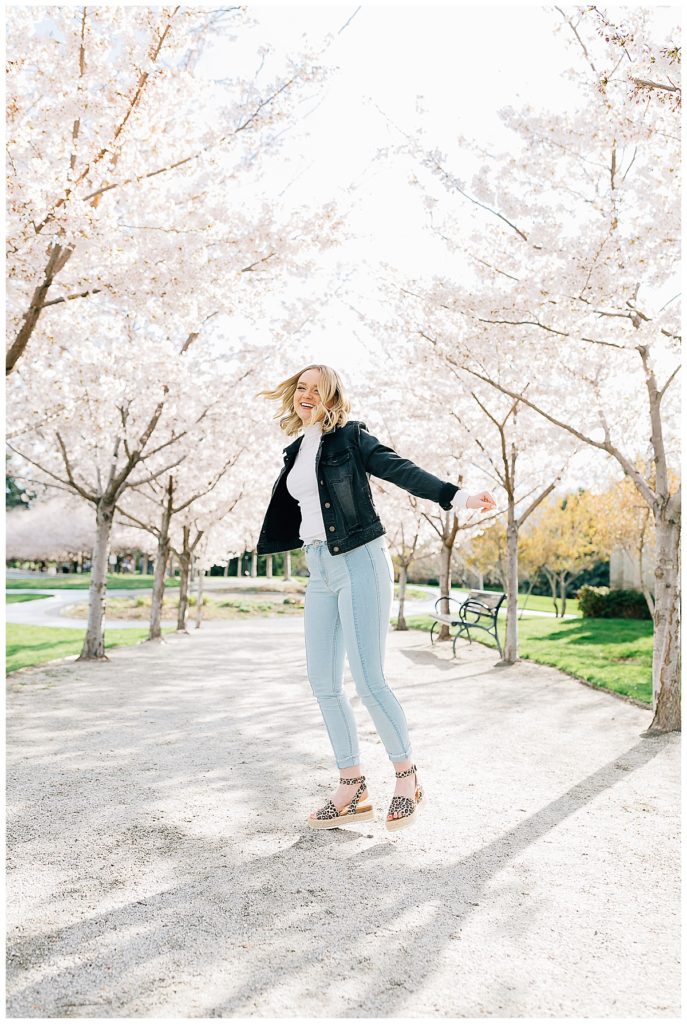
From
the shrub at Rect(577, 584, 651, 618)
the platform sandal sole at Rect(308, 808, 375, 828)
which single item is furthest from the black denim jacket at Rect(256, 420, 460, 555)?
the shrub at Rect(577, 584, 651, 618)

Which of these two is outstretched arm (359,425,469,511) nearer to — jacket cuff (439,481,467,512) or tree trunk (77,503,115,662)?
jacket cuff (439,481,467,512)

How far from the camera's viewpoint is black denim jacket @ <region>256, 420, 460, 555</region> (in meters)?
3.21

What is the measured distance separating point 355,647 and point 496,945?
4.26ft

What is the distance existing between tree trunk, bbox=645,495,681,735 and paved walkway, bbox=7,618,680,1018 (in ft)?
1.03

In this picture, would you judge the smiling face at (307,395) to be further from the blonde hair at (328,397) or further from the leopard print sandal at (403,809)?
the leopard print sandal at (403,809)

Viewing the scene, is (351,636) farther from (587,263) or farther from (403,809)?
(587,263)

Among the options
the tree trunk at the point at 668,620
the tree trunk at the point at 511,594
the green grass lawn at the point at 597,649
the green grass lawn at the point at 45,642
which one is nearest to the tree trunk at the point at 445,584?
the green grass lawn at the point at 597,649

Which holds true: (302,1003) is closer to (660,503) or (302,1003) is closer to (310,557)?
(310,557)

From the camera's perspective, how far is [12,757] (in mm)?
5016

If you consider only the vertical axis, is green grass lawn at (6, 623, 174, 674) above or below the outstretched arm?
below

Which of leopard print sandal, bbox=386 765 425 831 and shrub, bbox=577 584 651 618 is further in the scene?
shrub, bbox=577 584 651 618

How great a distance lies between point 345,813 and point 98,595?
810 centimetres

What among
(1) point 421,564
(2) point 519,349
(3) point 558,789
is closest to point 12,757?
(3) point 558,789

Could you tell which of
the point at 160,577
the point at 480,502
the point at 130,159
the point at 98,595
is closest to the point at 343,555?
the point at 480,502
